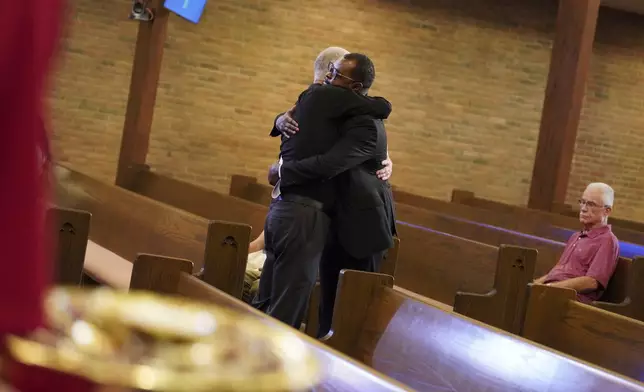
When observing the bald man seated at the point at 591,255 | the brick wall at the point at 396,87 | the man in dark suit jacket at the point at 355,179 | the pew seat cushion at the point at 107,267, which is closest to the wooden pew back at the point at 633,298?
the bald man seated at the point at 591,255

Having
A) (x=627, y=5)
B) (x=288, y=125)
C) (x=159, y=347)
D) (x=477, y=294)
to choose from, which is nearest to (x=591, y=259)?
(x=477, y=294)

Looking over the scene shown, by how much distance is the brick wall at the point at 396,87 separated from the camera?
9680mm

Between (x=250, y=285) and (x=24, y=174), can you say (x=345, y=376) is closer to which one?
(x=24, y=174)

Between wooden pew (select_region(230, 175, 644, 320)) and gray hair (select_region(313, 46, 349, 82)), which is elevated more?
gray hair (select_region(313, 46, 349, 82))

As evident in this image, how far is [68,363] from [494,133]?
10.9 metres

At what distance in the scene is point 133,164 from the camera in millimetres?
8352

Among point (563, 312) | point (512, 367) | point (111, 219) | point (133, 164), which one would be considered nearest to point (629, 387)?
point (512, 367)

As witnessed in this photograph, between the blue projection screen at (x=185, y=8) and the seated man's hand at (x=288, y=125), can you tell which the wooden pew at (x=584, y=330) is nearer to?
the seated man's hand at (x=288, y=125)

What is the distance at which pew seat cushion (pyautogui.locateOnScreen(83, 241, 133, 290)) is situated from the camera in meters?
4.75

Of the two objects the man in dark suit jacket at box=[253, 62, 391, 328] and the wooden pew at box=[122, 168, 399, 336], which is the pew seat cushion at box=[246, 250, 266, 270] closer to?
the wooden pew at box=[122, 168, 399, 336]

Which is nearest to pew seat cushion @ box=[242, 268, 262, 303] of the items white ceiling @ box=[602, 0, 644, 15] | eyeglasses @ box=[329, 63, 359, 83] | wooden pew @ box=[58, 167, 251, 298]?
wooden pew @ box=[58, 167, 251, 298]

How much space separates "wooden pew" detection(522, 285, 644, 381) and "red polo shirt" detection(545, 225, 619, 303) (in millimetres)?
1541

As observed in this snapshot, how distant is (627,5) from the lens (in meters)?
11.0

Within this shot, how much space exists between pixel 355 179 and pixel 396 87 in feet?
23.1
